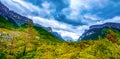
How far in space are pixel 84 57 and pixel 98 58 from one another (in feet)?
32.8

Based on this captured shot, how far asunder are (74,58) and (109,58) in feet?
83.4

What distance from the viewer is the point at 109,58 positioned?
19950 cm

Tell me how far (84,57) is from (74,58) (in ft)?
23.9

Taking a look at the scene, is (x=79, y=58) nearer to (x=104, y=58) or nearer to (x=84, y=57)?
(x=84, y=57)

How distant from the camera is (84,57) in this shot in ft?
651

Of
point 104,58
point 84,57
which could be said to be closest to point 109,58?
point 104,58

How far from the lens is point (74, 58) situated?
198 metres

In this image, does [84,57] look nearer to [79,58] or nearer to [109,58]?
[79,58]

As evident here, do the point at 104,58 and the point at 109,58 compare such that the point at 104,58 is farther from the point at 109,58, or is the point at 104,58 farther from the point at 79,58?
the point at 79,58

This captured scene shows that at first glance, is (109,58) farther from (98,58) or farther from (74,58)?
(74,58)

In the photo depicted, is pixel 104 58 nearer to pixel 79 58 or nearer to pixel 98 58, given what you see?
pixel 98 58

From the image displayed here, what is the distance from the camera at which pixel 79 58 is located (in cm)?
19612

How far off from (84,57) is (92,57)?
5908mm

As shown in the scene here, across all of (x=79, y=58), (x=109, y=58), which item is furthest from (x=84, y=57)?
(x=109, y=58)
